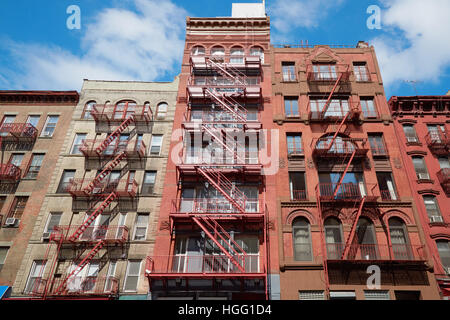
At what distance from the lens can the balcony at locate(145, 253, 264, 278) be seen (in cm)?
1761

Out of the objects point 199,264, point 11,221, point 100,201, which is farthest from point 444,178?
point 11,221

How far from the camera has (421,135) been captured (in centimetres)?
2256

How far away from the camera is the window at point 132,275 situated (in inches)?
702

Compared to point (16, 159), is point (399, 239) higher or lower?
lower

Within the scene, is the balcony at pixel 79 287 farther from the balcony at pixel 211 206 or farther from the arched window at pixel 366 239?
the arched window at pixel 366 239

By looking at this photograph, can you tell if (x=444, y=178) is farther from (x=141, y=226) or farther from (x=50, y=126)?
(x=50, y=126)

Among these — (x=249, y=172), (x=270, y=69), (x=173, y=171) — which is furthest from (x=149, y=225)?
(x=270, y=69)

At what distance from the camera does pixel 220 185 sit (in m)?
20.8

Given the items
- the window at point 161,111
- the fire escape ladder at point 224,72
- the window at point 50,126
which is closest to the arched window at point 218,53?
the fire escape ladder at point 224,72

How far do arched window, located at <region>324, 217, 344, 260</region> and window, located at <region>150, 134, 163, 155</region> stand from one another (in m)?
13.8

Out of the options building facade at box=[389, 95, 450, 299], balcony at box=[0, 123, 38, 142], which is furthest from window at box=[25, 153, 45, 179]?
building facade at box=[389, 95, 450, 299]

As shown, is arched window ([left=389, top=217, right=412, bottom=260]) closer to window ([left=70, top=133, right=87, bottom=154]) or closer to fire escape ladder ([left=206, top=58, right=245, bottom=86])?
fire escape ladder ([left=206, top=58, right=245, bottom=86])

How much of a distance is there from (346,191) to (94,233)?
1774cm
